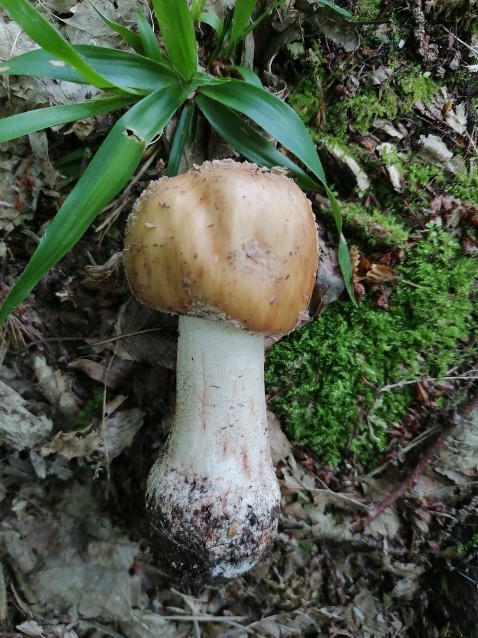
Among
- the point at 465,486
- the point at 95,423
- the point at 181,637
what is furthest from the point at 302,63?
the point at 181,637

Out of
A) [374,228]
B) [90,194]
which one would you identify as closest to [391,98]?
[374,228]

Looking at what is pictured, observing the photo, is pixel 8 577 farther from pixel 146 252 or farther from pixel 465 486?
pixel 465 486

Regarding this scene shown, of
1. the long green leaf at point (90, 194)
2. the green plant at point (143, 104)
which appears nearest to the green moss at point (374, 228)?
the green plant at point (143, 104)

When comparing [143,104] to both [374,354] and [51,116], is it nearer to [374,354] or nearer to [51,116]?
[51,116]

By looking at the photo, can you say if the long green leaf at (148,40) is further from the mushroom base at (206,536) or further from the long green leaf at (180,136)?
the mushroom base at (206,536)

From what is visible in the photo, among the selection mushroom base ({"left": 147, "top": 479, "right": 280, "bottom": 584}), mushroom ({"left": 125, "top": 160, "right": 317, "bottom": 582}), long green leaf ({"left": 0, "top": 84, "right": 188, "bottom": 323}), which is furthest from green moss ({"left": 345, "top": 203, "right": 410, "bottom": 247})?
Answer: mushroom base ({"left": 147, "top": 479, "right": 280, "bottom": 584})

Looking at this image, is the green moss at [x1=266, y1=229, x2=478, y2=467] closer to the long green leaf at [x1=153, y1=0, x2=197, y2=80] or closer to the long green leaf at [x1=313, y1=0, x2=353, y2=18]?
the long green leaf at [x1=313, y1=0, x2=353, y2=18]

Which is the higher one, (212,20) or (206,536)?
(212,20)
